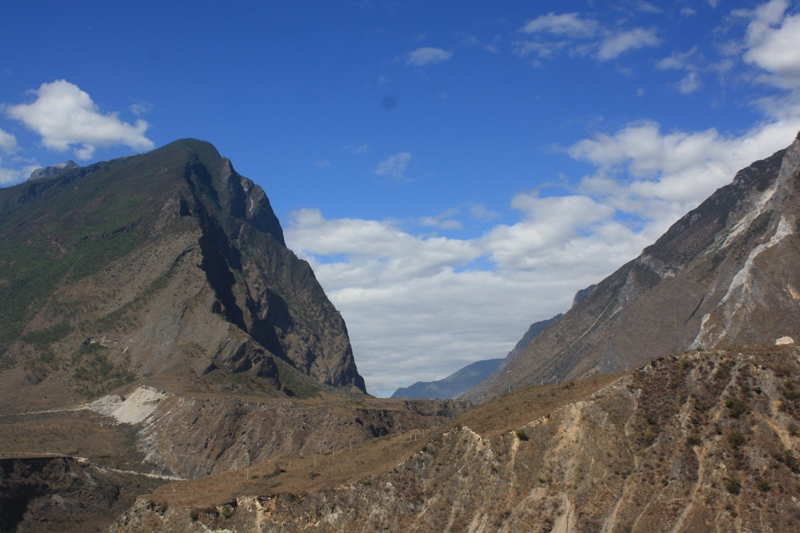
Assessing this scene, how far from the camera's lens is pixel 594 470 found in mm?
41625

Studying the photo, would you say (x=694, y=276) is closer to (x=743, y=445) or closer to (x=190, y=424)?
(x=190, y=424)

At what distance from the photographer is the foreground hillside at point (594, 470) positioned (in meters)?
36.8

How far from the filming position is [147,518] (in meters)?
58.1

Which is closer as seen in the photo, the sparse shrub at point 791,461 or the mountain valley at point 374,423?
the sparse shrub at point 791,461

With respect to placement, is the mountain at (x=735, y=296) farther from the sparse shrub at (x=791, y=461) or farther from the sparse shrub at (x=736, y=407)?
the sparse shrub at (x=791, y=461)

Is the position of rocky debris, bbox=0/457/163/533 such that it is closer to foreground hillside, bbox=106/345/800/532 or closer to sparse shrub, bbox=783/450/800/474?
foreground hillside, bbox=106/345/800/532

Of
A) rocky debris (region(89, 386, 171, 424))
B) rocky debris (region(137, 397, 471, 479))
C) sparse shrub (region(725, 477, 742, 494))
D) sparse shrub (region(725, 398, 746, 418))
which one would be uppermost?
rocky debris (region(89, 386, 171, 424))

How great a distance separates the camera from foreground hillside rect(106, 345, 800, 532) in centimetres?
3684

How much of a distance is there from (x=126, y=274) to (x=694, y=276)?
14089 cm

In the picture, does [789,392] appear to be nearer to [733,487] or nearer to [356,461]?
[733,487]

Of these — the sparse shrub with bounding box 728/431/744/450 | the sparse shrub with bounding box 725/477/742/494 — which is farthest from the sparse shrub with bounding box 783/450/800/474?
the sparse shrub with bounding box 725/477/742/494

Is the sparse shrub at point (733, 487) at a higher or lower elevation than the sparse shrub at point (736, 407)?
lower

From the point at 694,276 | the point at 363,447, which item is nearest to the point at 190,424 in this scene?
the point at 363,447

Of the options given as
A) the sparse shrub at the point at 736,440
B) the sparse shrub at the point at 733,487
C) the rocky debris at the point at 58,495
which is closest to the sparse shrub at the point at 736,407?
the sparse shrub at the point at 736,440
